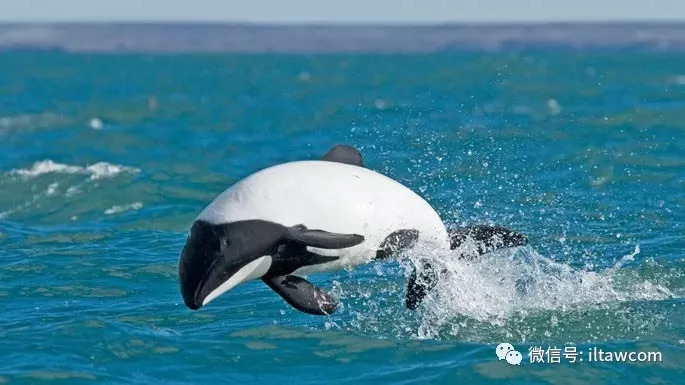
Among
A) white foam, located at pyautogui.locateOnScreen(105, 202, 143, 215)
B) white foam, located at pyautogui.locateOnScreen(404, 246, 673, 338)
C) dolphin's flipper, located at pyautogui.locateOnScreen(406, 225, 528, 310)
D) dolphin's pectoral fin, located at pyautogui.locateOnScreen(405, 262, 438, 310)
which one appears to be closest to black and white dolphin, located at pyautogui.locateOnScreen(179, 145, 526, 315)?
dolphin's pectoral fin, located at pyautogui.locateOnScreen(405, 262, 438, 310)

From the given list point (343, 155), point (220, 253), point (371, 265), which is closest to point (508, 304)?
point (343, 155)

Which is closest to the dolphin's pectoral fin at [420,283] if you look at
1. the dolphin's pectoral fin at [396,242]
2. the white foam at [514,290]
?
the white foam at [514,290]

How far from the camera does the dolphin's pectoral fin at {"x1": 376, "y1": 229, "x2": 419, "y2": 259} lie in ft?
30.1

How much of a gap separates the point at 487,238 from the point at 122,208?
8.86 metres

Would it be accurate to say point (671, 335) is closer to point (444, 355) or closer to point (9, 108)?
point (444, 355)

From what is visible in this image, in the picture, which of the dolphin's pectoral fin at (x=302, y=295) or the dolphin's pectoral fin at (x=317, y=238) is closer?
the dolphin's pectoral fin at (x=317, y=238)

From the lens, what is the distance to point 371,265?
12609mm

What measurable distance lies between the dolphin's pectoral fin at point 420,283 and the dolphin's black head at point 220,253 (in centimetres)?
150

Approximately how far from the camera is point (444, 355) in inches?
368

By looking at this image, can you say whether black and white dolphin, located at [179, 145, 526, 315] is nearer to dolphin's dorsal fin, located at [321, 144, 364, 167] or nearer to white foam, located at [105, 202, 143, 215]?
dolphin's dorsal fin, located at [321, 144, 364, 167]

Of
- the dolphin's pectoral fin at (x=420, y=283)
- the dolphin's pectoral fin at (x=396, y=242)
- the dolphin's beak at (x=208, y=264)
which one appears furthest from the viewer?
the dolphin's pectoral fin at (x=420, y=283)

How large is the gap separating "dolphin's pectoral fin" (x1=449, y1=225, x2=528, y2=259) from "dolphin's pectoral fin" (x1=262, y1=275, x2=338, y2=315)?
1.41 m

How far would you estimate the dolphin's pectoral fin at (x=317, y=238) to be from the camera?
859 cm

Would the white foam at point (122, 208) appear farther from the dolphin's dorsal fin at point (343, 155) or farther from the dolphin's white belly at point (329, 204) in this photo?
the dolphin's white belly at point (329, 204)
